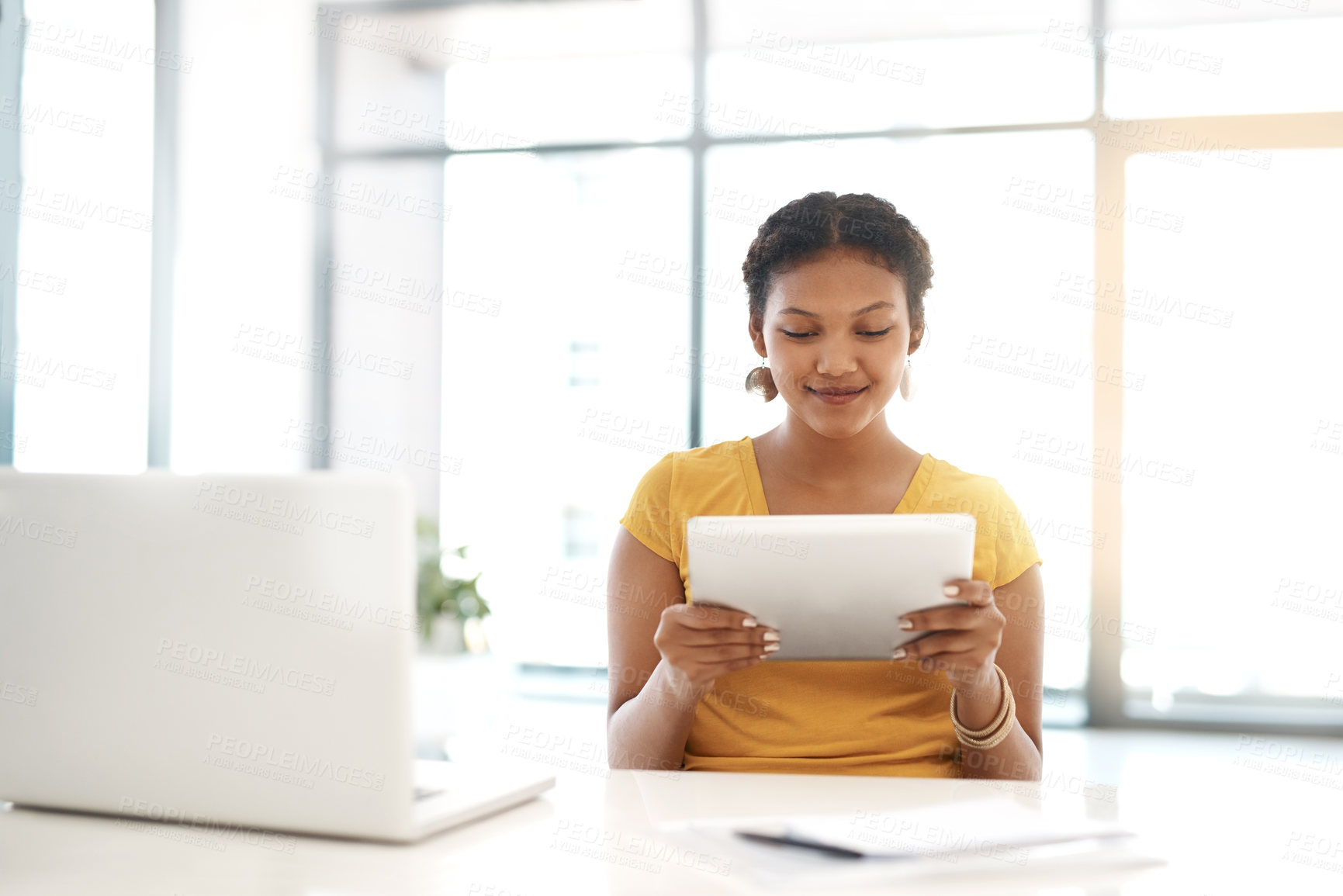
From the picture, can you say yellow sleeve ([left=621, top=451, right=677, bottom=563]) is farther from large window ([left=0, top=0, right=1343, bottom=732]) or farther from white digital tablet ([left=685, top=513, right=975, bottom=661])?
large window ([left=0, top=0, right=1343, bottom=732])

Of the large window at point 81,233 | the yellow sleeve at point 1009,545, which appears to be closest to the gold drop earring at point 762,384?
the yellow sleeve at point 1009,545

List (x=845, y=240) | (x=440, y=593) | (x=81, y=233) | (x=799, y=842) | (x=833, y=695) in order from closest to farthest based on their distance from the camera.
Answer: (x=799, y=842)
(x=833, y=695)
(x=845, y=240)
(x=81, y=233)
(x=440, y=593)

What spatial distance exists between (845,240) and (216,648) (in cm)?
109

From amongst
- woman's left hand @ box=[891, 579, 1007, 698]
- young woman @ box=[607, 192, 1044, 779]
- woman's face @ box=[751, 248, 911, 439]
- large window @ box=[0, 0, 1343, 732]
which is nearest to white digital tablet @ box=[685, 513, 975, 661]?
woman's left hand @ box=[891, 579, 1007, 698]

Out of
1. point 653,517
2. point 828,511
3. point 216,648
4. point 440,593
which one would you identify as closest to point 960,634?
point 828,511

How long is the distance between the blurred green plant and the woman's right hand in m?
3.08

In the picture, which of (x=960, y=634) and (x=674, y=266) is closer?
(x=960, y=634)

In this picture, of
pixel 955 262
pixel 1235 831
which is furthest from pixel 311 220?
pixel 1235 831

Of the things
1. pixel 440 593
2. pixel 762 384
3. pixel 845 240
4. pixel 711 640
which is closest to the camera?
pixel 711 640

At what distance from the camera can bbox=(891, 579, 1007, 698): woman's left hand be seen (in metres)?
1.14

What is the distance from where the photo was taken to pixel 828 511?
162cm

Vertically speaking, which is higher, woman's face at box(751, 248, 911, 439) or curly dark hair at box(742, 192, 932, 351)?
curly dark hair at box(742, 192, 932, 351)

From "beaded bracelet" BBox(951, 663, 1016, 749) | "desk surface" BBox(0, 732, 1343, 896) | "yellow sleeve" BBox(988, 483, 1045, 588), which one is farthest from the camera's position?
"yellow sleeve" BBox(988, 483, 1045, 588)

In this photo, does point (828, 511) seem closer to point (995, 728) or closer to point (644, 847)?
point (995, 728)
